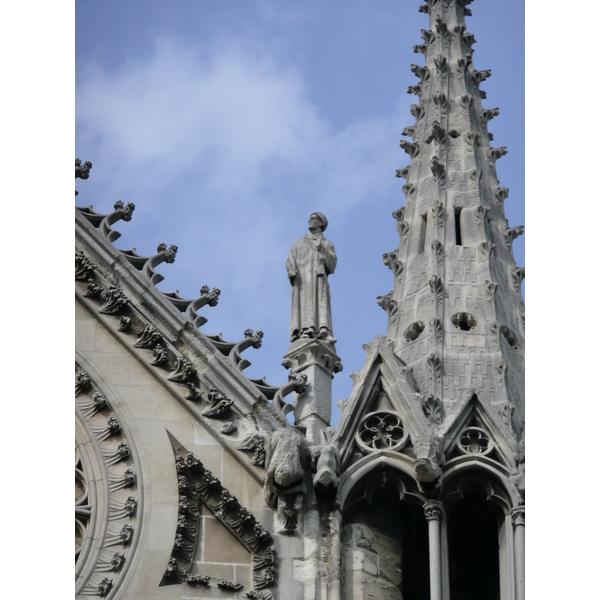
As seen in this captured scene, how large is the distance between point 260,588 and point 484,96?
1009 cm

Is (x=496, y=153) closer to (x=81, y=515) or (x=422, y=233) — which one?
(x=422, y=233)

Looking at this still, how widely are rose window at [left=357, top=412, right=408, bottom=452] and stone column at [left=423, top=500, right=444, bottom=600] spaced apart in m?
0.78

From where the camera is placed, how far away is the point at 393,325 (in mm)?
22922

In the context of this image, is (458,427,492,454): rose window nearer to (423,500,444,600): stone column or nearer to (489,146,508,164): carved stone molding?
(423,500,444,600): stone column

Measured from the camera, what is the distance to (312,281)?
22094mm

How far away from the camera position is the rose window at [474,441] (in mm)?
20109

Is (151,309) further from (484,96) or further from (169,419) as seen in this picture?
(484,96)

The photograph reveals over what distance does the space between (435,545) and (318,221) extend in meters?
4.92

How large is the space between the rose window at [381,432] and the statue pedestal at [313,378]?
1.66 ft

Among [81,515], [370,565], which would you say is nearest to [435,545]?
[370,565]

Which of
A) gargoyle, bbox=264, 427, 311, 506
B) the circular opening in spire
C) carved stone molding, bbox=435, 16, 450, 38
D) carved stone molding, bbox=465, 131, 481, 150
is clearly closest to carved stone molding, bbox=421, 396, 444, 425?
gargoyle, bbox=264, 427, 311, 506

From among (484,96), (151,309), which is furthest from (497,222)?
(151,309)

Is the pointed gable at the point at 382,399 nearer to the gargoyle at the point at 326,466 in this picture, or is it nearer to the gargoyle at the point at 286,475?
the gargoyle at the point at 326,466

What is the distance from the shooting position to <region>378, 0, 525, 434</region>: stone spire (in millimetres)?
21766
